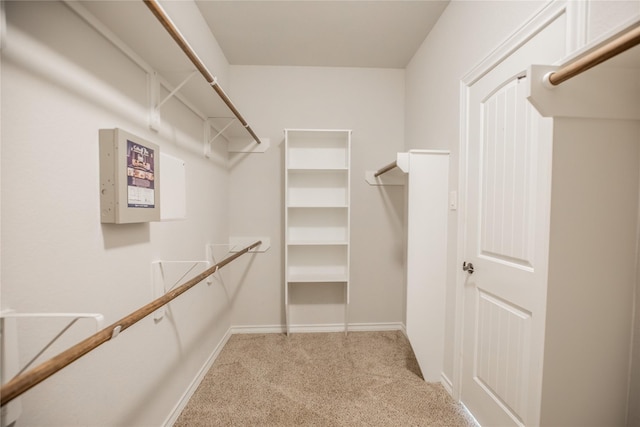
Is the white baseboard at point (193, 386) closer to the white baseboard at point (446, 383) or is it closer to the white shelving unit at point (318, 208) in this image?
the white shelving unit at point (318, 208)

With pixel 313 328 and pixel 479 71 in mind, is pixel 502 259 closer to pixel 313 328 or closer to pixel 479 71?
pixel 479 71

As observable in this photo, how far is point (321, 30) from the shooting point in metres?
2.04

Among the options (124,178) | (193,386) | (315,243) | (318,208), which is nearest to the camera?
(124,178)

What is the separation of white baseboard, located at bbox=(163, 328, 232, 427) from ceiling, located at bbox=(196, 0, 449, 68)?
252 cm

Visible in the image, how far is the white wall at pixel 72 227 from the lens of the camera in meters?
0.70

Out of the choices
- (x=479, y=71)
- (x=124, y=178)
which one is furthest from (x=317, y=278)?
(x=479, y=71)

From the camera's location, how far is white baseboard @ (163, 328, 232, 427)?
145cm

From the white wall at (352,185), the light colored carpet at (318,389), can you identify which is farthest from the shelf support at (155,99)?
the light colored carpet at (318,389)

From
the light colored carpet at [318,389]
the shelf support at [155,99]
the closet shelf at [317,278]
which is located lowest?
the light colored carpet at [318,389]

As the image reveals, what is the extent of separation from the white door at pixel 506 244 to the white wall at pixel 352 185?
1052mm

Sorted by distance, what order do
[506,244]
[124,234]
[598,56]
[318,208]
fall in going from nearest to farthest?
[598,56] → [124,234] → [506,244] → [318,208]

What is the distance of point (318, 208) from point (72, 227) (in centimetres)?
188

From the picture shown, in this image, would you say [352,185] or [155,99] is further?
[352,185]

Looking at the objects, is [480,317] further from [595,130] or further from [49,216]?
[49,216]
